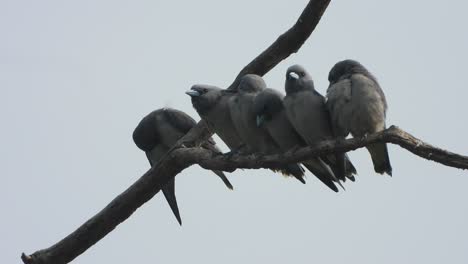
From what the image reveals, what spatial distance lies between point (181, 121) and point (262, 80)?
286 centimetres

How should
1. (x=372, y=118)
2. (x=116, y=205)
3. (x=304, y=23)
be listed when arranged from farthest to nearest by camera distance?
(x=304, y=23), (x=116, y=205), (x=372, y=118)

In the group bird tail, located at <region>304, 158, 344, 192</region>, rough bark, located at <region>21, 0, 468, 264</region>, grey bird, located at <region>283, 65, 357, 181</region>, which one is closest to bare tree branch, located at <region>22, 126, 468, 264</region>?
rough bark, located at <region>21, 0, 468, 264</region>

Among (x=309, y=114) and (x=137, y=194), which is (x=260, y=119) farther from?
(x=137, y=194)

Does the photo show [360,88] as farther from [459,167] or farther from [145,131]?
[145,131]

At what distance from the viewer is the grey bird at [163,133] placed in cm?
1185

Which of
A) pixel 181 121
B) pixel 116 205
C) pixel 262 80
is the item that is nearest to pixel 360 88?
pixel 262 80

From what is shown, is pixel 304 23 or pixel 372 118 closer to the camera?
pixel 372 118

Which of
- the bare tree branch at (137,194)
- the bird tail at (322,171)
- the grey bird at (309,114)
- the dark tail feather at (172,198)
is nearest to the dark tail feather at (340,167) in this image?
the grey bird at (309,114)

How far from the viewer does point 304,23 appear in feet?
30.9

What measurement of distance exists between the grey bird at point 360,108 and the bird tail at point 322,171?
36 cm

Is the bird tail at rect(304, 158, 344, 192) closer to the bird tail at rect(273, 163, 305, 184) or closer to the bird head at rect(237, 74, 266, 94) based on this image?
the bird tail at rect(273, 163, 305, 184)

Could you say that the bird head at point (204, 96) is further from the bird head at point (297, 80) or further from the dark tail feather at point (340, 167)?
the dark tail feather at point (340, 167)

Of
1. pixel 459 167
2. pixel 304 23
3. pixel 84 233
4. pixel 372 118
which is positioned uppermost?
pixel 304 23

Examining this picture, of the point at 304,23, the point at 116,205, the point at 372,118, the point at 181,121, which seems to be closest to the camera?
the point at 372,118
